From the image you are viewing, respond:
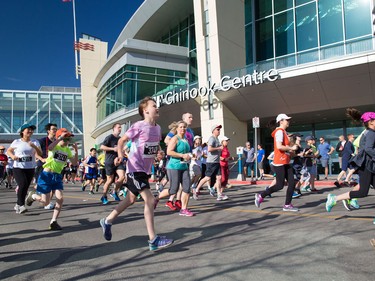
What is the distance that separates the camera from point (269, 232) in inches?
180

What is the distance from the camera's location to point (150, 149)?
4160mm

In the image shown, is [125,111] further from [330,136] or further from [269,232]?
[269,232]

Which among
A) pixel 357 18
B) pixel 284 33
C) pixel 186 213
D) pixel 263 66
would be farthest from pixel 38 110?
pixel 186 213

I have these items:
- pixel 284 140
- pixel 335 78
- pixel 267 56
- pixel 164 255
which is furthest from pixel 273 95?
pixel 164 255

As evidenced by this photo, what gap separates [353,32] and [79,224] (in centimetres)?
1942

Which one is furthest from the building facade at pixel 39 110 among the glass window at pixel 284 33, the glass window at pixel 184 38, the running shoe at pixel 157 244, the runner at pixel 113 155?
the running shoe at pixel 157 244

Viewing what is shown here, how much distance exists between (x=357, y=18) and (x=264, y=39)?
234 inches

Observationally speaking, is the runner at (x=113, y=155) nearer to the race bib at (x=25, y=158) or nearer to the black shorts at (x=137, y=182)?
the race bib at (x=25, y=158)

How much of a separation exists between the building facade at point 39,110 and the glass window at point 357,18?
180 feet

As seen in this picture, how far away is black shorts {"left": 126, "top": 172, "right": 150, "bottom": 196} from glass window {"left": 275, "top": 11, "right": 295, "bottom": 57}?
20032 mm

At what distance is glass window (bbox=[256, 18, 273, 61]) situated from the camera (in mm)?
22828

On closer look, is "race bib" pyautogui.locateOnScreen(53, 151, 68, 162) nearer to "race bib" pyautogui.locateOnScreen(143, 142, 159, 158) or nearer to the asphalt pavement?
the asphalt pavement

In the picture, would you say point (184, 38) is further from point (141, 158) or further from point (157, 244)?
point (157, 244)

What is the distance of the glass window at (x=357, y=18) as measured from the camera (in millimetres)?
18922
